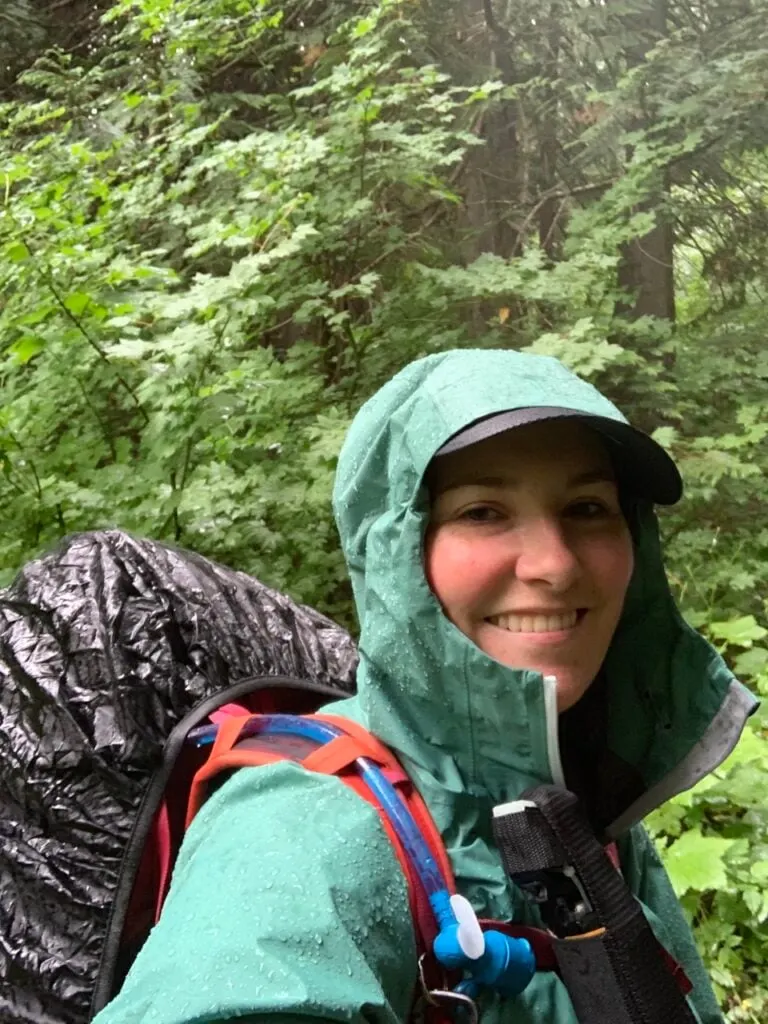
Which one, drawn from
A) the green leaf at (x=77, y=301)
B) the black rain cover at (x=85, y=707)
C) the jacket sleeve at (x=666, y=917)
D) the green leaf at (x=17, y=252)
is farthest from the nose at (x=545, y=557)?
the green leaf at (x=17, y=252)

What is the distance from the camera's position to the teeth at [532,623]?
1.15m

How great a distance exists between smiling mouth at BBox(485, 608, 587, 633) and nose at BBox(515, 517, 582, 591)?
5 cm

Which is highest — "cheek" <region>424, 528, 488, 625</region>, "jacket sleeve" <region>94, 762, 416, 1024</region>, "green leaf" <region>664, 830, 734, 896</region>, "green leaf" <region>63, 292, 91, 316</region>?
"green leaf" <region>63, 292, 91, 316</region>

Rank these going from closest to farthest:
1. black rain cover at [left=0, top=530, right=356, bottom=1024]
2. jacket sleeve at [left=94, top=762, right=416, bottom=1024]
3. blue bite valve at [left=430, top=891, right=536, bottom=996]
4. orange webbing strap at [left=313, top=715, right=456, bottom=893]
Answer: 1. jacket sleeve at [left=94, top=762, right=416, bottom=1024]
2. blue bite valve at [left=430, top=891, right=536, bottom=996]
3. orange webbing strap at [left=313, top=715, right=456, bottom=893]
4. black rain cover at [left=0, top=530, right=356, bottom=1024]

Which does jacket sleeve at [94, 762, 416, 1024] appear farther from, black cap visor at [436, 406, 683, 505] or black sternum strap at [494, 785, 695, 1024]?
black cap visor at [436, 406, 683, 505]


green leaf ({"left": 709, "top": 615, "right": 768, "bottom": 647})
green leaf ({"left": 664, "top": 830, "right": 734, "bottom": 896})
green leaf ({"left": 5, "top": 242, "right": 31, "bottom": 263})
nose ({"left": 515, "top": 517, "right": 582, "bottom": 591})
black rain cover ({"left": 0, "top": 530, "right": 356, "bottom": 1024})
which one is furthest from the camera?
green leaf ({"left": 709, "top": 615, "right": 768, "bottom": 647})

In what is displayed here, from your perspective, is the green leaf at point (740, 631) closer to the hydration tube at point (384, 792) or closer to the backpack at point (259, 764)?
the backpack at point (259, 764)

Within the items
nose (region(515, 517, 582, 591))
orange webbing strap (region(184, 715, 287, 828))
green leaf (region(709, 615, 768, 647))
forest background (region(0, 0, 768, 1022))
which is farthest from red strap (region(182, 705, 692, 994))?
green leaf (region(709, 615, 768, 647))

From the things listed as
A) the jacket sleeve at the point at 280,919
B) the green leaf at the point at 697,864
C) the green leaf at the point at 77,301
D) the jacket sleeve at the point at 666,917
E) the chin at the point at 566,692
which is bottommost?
the green leaf at the point at 697,864

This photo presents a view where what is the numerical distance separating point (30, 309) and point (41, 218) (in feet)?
1.32

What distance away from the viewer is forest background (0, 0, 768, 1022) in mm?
3648

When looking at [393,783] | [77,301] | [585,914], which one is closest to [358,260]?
[77,301]

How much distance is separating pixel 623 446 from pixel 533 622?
313 mm

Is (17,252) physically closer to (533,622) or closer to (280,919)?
(533,622)
